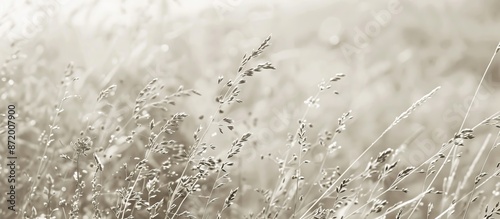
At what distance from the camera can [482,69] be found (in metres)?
3.01

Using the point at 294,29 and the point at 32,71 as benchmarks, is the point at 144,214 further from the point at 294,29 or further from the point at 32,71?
the point at 294,29

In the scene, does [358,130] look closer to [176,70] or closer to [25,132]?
[176,70]

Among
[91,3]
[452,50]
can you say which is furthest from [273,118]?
[452,50]

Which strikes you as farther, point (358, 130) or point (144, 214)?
point (358, 130)

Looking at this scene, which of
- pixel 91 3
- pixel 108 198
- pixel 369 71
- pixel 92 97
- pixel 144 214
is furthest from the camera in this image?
pixel 369 71

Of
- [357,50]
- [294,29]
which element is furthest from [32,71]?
[357,50]

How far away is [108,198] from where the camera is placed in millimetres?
1935

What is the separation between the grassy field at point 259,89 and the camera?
7.06 feet

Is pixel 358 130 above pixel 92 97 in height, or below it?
below

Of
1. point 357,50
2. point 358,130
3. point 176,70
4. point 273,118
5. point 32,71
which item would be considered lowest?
point 358,130

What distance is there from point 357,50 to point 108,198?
4.96 ft

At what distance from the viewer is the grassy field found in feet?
7.06

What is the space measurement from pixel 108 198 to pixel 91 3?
3.15ft

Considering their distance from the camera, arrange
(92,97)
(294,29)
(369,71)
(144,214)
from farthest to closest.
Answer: (294,29) < (369,71) < (92,97) < (144,214)
